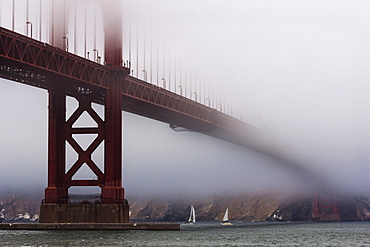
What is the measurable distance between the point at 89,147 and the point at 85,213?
13.5 ft

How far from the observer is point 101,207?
4894 centimetres

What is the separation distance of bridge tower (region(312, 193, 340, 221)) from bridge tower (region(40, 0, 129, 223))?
242 feet

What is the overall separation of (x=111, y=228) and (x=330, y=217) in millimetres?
76439

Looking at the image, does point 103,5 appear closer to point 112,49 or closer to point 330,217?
point 112,49

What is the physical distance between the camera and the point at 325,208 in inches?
4818

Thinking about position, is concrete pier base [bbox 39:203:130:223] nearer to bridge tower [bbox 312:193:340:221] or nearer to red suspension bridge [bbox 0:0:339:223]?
red suspension bridge [bbox 0:0:339:223]

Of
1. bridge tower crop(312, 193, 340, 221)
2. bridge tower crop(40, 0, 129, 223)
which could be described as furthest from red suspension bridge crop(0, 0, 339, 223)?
bridge tower crop(312, 193, 340, 221)

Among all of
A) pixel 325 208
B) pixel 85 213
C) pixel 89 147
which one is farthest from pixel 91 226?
pixel 325 208

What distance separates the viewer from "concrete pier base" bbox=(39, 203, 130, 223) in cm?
4875

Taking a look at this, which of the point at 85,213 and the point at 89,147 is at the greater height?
the point at 89,147

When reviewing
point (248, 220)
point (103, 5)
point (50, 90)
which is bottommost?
point (248, 220)

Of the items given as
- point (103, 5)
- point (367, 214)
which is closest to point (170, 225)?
point (103, 5)

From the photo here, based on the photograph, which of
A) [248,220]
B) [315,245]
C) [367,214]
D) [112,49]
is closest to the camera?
[315,245]

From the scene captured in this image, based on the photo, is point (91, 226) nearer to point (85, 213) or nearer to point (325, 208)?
point (85, 213)
